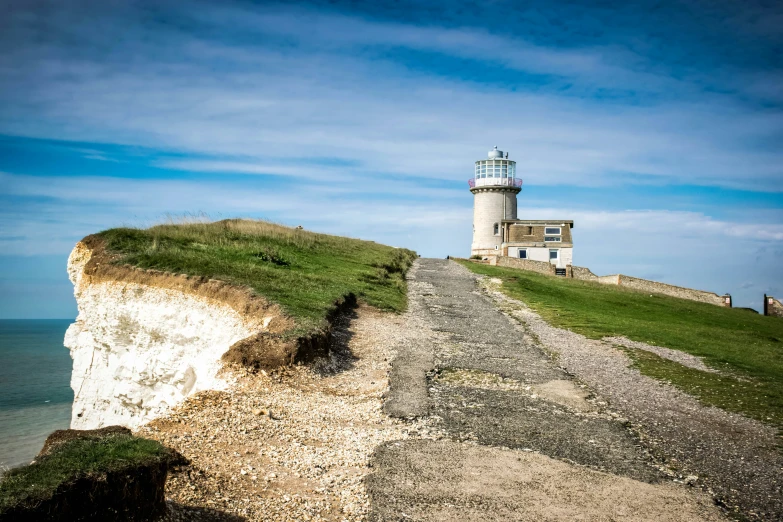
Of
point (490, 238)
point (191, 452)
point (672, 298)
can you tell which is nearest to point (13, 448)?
point (191, 452)

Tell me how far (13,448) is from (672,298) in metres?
46.0

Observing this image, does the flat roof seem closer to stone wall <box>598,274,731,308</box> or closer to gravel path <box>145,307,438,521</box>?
stone wall <box>598,274,731,308</box>

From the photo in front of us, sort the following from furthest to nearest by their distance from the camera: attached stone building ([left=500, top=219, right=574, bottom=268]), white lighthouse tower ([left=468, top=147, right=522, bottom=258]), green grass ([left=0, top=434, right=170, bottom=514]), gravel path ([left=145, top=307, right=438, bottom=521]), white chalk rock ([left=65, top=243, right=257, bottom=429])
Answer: white lighthouse tower ([left=468, top=147, right=522, bottom=258]), attached stone building ([left=500, top=219, right=574, bottom=268]), white chalk rock ([left=65, top=243, right=257, bottom=429]), gravel path ([left=145, top=307, right=438, bottom=521]), green grass ([left=0, top=434, right=170, bottom=514])

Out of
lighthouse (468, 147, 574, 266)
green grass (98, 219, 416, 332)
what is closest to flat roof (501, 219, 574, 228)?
lighthouse (468, 147, 574, 266)

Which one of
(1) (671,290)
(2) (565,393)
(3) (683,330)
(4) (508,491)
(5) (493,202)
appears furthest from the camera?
(5) (493,202)

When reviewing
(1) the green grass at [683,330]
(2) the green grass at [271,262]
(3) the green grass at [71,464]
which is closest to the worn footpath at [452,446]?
(3) the green grass at [71,464]

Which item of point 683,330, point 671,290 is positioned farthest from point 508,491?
point 671,290

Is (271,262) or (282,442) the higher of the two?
(271,262)

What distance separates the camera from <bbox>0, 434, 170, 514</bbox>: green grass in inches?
221

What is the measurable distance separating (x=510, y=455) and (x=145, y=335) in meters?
14.9

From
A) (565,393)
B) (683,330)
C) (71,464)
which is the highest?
(71,464)

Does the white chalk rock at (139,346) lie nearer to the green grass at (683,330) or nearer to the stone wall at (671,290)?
the green grass at (683,330)

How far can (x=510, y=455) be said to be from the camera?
988 centimetres

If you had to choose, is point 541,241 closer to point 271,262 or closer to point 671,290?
point 671,290
